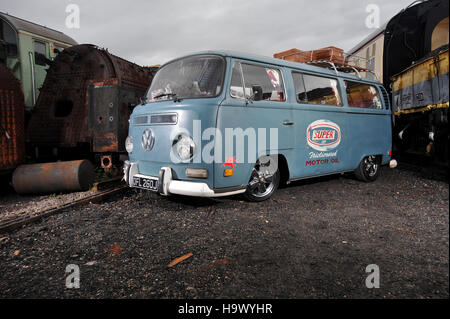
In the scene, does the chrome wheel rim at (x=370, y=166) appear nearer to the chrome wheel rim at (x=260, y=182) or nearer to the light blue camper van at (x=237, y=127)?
the light blue camper van at (x=237, y=127)

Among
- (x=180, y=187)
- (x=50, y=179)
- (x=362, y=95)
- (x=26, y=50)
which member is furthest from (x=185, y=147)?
(x=26, y=50)

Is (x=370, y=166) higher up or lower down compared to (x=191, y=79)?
lower down

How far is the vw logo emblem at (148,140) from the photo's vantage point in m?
3.73

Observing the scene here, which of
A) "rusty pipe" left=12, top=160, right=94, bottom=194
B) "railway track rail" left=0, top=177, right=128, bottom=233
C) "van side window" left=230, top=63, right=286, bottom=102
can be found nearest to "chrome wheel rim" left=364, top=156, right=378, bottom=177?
"van side window" left=230, top=63, right=286, bottom=102

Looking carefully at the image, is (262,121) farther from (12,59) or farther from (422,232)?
(12,59)

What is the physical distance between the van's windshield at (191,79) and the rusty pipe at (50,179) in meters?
1.87

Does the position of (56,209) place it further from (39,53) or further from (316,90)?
(39,53)

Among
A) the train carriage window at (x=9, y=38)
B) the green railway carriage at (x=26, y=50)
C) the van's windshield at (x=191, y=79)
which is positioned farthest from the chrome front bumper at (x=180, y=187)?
the train carriage window at (x=9, y=38)

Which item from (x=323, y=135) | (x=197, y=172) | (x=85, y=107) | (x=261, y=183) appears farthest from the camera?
(x=85, y=107)

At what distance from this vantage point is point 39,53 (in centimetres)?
809

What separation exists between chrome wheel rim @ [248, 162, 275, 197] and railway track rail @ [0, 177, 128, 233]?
7.68 feet

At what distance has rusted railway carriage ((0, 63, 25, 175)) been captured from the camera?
16.0 ft

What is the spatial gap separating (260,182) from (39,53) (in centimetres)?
790
